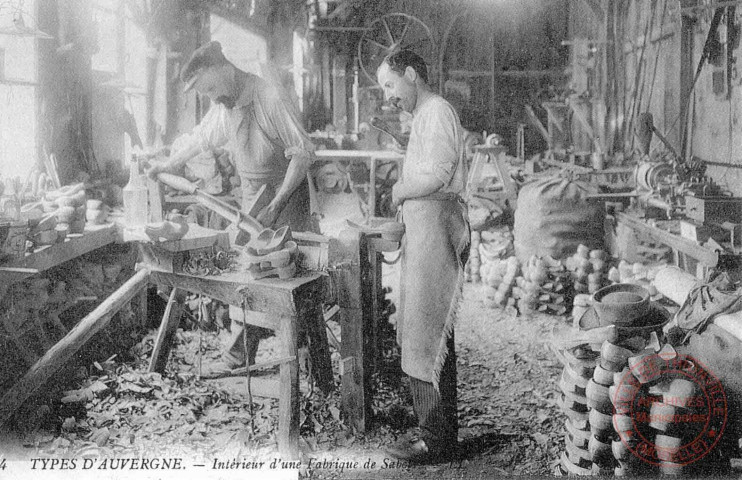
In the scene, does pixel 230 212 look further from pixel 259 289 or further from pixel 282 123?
pixel 282 123

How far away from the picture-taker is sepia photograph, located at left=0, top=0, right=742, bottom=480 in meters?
2.36

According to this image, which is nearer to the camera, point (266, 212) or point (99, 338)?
point (266, 212)

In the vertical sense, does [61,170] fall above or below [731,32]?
below

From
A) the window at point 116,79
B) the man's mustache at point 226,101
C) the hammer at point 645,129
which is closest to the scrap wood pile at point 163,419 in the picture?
the man's mustache at point 226,101

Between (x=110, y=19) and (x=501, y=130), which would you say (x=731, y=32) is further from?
(x=501, y=130)

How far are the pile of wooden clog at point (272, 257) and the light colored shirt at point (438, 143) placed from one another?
0.59 metres

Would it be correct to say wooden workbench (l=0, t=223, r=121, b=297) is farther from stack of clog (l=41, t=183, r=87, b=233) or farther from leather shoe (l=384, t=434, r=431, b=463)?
leather shoe (l=384, t=434, r=431, b=463)

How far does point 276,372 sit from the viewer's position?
12.1 ft

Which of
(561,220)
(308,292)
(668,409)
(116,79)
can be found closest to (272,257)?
(308,292)

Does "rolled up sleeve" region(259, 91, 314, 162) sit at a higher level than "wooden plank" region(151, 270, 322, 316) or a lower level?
higher

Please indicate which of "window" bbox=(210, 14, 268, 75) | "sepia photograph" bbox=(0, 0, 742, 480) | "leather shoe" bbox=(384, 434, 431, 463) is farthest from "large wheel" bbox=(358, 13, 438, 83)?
"leather shoe" bbox=(384, 434, 431, 463)

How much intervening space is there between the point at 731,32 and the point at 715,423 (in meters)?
5.13

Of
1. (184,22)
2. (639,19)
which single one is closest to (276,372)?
(184,22)

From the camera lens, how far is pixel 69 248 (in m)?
3.42
